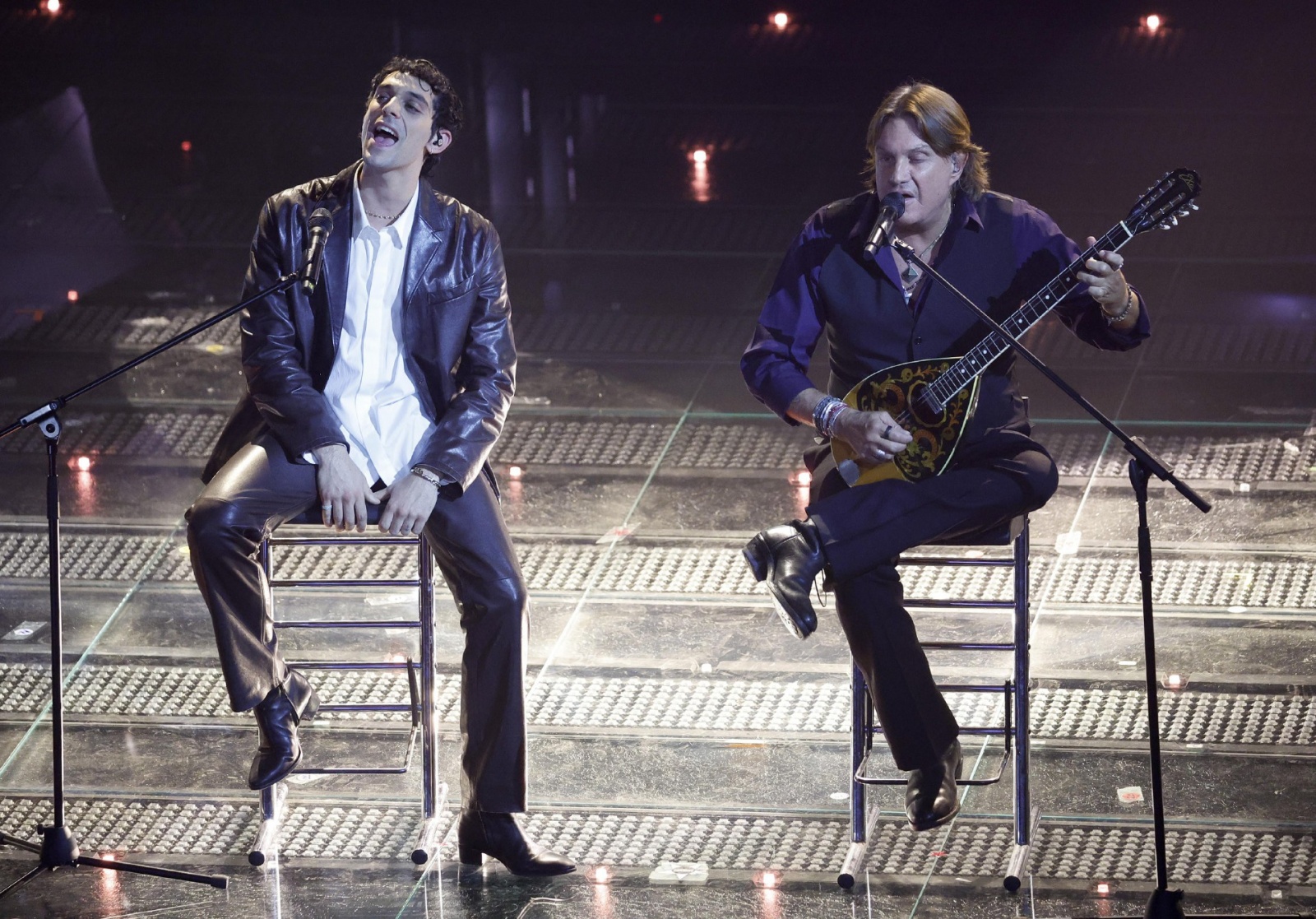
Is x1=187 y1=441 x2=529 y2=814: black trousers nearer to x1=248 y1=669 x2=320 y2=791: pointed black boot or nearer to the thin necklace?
x1=248 y1=669 x2=320 y2=791: pointed black boot

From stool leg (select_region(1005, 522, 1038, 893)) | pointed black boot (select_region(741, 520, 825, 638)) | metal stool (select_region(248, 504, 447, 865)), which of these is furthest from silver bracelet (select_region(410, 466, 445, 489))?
stool leg (select_region(1005, 522, 1038, 893))

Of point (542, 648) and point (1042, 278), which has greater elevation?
point (1042, 278)

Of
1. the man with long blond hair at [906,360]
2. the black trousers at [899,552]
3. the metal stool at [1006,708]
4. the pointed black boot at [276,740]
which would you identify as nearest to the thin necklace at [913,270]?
the man with long blond hair at [906,360]

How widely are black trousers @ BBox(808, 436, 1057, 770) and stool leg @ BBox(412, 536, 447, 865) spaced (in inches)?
33.8

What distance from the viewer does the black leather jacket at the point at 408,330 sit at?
3686mm

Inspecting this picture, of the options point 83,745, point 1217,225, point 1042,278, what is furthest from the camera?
point 1217,225

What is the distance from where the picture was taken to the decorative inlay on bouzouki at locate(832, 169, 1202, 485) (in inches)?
135

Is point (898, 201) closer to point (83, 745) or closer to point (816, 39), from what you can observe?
point (83, 745)

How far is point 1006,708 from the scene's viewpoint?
143 inches

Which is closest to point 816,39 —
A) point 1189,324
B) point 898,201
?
point 1189,324

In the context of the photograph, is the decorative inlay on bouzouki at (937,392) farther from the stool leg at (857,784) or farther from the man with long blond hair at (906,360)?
the stool leg at (857,784)

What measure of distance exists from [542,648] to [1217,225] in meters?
4.05

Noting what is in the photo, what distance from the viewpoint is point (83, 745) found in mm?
4250

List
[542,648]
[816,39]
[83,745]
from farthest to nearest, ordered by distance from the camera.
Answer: [816,39]
[542,648]
[83,745]
